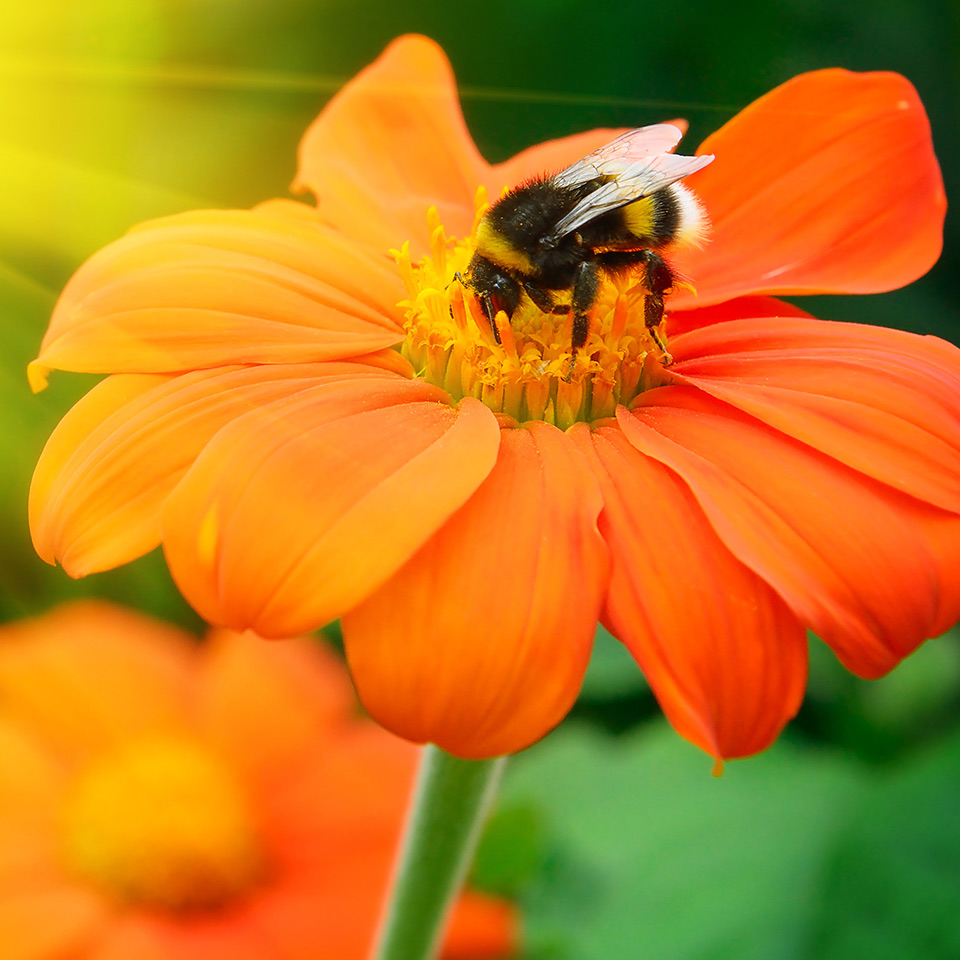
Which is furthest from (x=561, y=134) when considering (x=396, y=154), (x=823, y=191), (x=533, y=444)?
(x=533, y=444)

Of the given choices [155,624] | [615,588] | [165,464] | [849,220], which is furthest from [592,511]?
[155,624]

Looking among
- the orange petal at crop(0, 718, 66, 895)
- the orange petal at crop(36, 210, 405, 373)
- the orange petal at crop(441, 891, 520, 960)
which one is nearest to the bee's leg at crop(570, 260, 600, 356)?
the orange petal at crop(36, 210, 405, 373)

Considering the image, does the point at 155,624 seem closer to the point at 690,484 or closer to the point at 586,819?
the point at 586,819

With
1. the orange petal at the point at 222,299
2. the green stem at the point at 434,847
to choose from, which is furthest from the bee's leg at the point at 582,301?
the green stem at the point at 434,847

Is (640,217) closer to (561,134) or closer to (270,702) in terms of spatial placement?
(270,702)

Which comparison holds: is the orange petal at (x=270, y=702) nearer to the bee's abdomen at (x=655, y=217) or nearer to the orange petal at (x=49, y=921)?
the orange petal at (x=49, y=921)

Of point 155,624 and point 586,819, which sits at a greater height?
point 155,624

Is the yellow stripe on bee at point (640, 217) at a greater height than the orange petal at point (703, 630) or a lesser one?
greater
